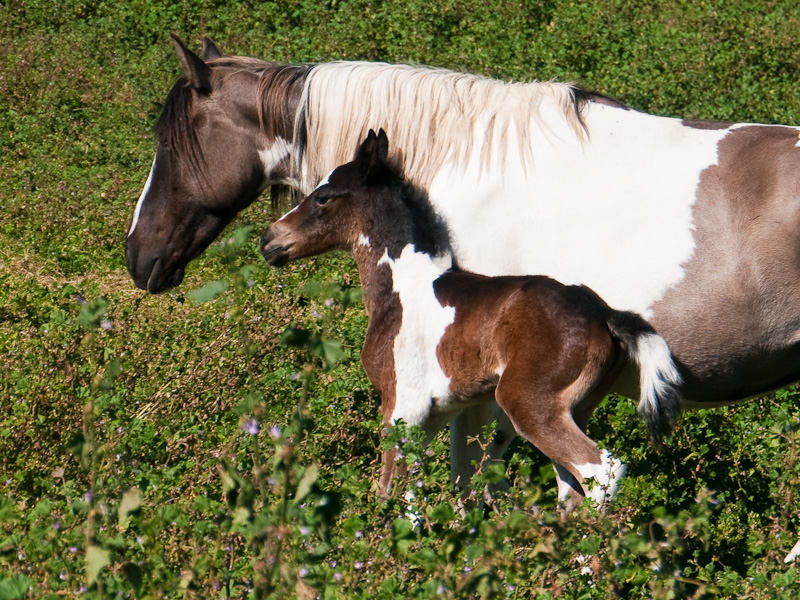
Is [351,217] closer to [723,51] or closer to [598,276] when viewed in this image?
[598,276]

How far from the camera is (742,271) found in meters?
3.96

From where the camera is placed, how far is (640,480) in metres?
4.79

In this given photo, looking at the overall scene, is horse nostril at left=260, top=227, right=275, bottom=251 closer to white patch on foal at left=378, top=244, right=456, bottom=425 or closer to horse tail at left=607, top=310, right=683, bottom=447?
white patch on foal at left=378, top=244, right=456, bottom=425

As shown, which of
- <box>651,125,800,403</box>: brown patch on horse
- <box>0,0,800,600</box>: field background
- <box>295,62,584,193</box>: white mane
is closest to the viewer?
<box>0,0,800,600</box>: field background

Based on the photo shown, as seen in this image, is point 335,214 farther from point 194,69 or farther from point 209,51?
point 209,51

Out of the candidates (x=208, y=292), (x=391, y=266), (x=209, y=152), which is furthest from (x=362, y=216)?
(x=208, y=292)

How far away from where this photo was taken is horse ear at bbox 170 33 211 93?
4.72 meters

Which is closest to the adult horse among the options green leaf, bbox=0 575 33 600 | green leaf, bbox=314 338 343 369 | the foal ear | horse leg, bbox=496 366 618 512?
the foal ear

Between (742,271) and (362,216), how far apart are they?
1.64 meters

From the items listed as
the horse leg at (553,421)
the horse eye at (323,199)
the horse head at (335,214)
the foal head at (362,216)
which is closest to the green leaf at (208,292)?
the horse leg at (553,421)

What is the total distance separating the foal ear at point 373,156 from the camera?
176 inches

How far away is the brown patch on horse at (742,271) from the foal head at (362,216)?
1.03 m

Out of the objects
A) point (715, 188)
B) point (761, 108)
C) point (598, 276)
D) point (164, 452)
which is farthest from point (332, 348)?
point (761, 108)

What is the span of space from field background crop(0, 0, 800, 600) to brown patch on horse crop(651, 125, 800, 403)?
0.34 metres
